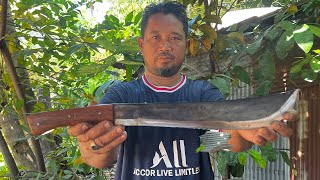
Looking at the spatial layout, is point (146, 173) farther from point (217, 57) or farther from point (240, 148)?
point (217, 57)

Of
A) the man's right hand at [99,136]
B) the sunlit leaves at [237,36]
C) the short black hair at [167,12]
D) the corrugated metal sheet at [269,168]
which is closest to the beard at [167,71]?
the short black hair at [167,12]

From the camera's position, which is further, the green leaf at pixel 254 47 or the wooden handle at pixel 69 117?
the green leaf at pixel 254 47

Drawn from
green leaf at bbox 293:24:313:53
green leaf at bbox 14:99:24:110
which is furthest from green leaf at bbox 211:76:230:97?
green leaf at bbox 14:99:24:110

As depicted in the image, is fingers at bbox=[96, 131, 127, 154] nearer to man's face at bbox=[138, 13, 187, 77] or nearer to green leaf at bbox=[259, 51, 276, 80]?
man's face at bbox=[138, 13, 187, 77]

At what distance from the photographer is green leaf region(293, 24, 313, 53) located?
182 cm

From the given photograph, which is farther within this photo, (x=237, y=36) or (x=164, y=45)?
(x=237, y=36)

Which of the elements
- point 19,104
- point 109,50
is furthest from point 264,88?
point 19,104

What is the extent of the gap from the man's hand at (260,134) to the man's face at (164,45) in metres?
0.33

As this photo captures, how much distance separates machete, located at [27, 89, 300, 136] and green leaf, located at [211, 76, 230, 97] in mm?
855

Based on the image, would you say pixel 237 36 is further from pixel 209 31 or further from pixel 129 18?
pixel 129 18

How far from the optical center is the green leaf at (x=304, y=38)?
182 cm

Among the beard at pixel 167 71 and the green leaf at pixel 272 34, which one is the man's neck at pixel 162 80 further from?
the green leaf at pixel 272 34

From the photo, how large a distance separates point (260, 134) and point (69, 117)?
635mm

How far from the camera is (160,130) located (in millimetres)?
1688
